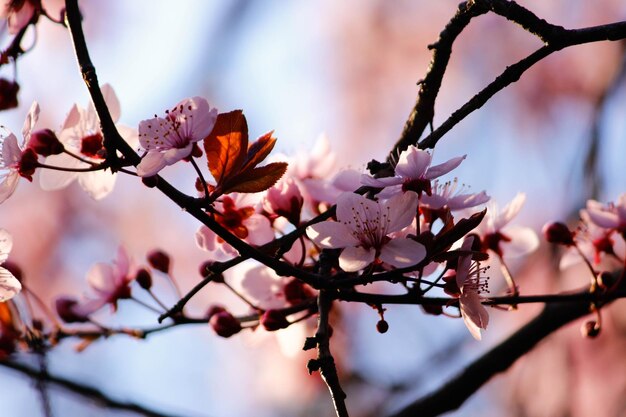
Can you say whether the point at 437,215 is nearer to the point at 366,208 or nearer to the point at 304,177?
the point at 366,208

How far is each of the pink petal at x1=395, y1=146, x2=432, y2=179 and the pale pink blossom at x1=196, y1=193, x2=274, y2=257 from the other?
0.84 ft

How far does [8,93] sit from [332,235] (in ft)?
2.20

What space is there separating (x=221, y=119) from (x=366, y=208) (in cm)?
22

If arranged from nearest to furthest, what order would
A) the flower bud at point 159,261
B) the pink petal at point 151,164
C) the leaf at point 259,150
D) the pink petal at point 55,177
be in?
the pink petal at point 151,164
the leaf at point 259,150
the pink petal at point 55,177
the flower bud at point 159,261

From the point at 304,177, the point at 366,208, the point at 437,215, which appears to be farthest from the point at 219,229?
the point at 304,177

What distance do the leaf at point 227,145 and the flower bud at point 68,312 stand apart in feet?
1.88

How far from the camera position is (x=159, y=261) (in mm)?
1467

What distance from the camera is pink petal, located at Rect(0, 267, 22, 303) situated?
3.75 ft

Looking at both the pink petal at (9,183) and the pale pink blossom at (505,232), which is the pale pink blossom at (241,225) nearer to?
the pink petal at (9,183)

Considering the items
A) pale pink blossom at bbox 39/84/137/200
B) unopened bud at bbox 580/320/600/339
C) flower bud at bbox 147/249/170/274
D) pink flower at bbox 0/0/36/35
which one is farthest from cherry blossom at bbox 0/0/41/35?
unopened bud at bbox 580/320/600/339

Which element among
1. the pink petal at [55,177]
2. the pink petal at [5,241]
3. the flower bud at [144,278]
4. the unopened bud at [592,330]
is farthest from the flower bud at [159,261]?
the unopened bud at [592,330]

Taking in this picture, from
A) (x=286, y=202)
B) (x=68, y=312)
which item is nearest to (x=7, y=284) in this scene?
(x=68, y=312)

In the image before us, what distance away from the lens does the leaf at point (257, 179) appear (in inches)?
40.0

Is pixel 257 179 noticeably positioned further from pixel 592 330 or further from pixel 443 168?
pixel 592 330
